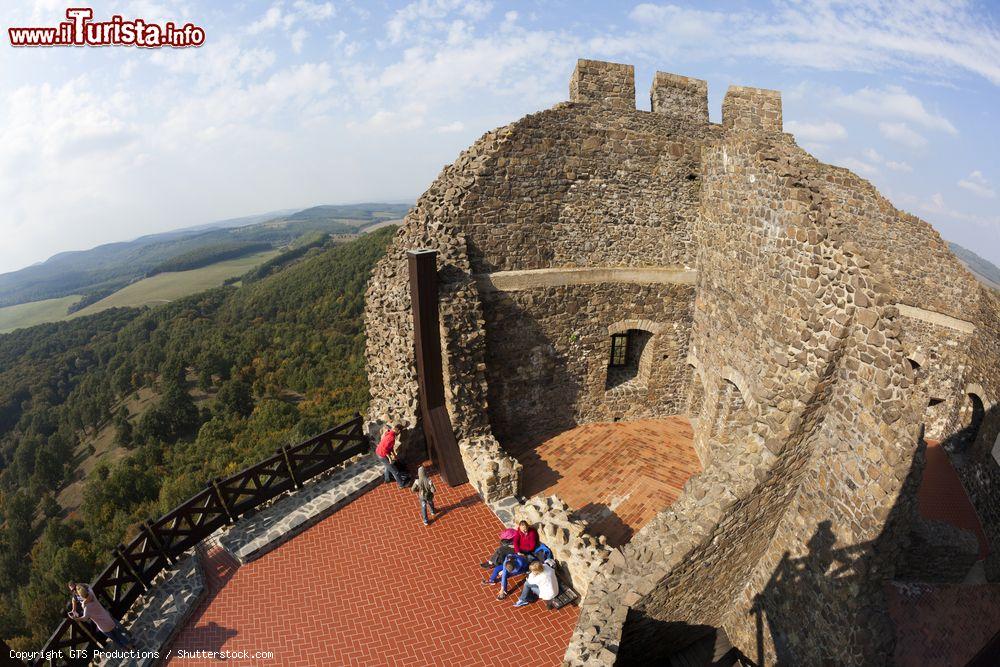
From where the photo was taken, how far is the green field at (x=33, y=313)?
14088 cm

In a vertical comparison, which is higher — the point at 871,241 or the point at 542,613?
the point at 871,241

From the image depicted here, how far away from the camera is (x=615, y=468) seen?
389 inches

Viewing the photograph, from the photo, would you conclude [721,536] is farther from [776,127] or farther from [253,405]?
[253,405]

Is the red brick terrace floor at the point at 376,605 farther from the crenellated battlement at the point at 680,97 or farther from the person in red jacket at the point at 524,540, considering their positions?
the crenellated battlement at the point at 680,97

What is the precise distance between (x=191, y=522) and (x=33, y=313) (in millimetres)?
218758

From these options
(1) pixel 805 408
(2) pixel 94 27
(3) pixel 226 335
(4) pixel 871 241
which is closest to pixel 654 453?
(1) pixel 805 408

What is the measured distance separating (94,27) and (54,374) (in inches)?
4120

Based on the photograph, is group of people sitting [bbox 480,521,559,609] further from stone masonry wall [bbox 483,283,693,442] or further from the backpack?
stone masonry wall [bbox 483,283,693,442]

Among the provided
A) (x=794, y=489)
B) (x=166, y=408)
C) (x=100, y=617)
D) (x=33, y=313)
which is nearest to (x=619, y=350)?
(x=794, y=489)

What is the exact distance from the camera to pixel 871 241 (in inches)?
428

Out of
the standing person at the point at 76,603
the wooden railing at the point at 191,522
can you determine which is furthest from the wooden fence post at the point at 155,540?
the standing person at the point at 76,603

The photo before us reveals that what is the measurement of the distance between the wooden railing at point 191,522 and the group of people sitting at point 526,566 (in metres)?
4.33

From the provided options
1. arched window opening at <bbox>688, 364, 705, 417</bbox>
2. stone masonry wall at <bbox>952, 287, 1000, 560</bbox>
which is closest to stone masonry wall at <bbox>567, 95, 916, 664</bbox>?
arched window opening at <bbox>688, 364, 705, 417</bbox>

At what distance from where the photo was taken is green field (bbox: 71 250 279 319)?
129500mm
